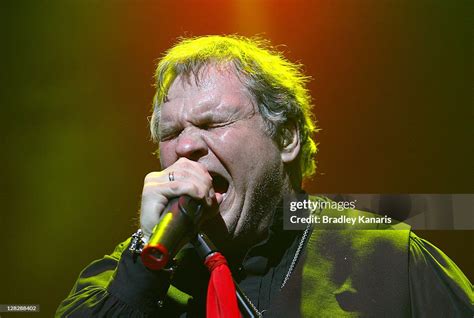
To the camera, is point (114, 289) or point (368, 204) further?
point (368, 204)

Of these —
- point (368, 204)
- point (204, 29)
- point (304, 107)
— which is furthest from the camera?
point (204, 29)

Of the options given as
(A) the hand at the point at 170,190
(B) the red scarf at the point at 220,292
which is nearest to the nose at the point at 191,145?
(A) the hand at the point at 170,190

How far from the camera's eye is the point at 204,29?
186 centimetres

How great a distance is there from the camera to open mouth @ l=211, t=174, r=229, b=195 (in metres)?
1.40

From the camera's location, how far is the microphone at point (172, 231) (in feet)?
3.26

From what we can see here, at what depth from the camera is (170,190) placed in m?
1.12

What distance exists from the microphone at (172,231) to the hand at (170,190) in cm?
2

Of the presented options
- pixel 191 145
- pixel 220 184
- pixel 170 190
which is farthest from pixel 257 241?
pixel 170 190

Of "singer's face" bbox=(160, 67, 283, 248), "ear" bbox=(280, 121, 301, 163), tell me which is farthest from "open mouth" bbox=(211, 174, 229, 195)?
"ear" bbox=(280, 121, 301, 163)

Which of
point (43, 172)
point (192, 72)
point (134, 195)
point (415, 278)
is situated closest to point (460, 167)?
point (415, 278)

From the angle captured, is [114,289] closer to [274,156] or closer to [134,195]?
[274,156]

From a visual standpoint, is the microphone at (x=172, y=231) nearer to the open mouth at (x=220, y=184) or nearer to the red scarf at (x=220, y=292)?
the red scarf at (x=220, y=292)

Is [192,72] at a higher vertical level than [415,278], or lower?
higher

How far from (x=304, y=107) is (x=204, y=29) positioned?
1.40 ft
